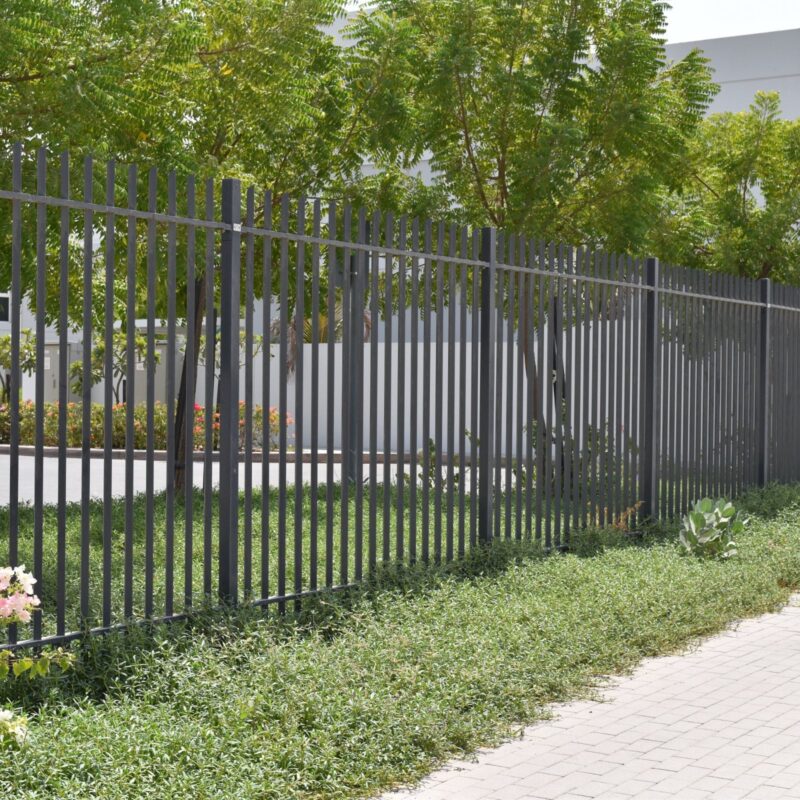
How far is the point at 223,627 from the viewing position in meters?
6.26

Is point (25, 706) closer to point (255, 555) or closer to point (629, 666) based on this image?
point (629, 666)

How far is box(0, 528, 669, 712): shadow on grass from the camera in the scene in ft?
18.2

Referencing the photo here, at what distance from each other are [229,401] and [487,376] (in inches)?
104

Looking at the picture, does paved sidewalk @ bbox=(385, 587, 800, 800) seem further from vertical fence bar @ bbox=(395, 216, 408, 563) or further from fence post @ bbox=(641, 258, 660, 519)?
fence post @ bbox=(641, 258, 660, 519)

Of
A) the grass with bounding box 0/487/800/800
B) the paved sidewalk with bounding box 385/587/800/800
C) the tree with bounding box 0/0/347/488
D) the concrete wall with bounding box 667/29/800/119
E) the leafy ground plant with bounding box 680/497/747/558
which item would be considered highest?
the concrete wall with bounding box 667/29/800/119

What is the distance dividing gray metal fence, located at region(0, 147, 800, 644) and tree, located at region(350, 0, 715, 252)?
2.39m

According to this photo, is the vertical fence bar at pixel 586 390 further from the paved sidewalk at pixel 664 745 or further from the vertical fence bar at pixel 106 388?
the vertical fence bar at pixel 106 388

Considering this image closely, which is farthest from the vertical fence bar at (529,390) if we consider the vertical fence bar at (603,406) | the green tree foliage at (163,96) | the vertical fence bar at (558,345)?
the green tree foliage at (163,96)

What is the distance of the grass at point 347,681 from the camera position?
4.73 m

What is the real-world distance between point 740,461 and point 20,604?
10.1 metres

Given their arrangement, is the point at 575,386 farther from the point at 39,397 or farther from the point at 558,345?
the point at 39,397

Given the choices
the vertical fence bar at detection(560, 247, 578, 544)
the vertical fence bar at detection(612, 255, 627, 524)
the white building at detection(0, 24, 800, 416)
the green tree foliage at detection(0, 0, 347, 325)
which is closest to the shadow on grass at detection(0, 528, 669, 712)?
the vertical fence bar at detection(560, 247, 578, 544)

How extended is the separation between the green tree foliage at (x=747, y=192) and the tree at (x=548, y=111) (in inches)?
124

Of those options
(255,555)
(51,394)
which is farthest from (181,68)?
(51,394)
